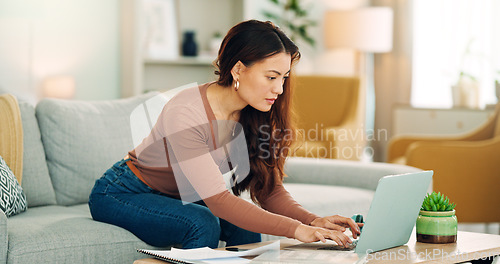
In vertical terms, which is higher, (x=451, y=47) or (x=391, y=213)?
(x=451, y=47)

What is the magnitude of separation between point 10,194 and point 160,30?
2.48m

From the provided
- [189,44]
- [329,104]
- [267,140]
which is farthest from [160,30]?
[267,140]

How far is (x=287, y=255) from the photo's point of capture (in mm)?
1413

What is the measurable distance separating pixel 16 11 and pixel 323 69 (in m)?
2.74

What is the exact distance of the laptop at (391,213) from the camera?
1.42 metres

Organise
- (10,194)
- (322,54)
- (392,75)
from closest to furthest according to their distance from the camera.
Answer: (10,194)
(392,75)
(322,54)

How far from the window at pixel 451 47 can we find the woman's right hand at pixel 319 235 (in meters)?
3.36

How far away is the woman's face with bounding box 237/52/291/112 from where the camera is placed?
1.66 metres

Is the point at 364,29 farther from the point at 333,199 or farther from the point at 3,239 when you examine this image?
the point at 3,239

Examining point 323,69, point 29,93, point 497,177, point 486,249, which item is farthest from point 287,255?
point 323,69

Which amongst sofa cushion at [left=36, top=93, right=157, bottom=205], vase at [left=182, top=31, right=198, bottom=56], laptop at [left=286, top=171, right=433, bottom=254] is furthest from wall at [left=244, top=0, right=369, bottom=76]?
laptop at [left=286, top=171, right=433, bottom=254]

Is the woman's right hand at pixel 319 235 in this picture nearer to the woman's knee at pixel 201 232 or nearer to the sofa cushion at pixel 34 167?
the woman's knee at pixel 201 232

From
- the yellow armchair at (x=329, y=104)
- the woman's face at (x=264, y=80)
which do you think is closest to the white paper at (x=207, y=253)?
the woman's face at (x=264, y=80)

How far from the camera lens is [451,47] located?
196 inches
